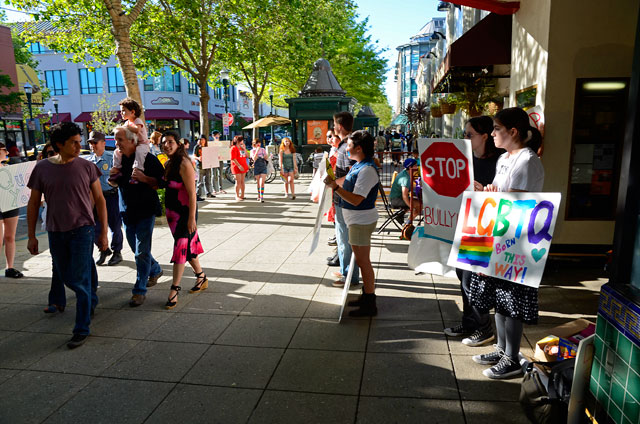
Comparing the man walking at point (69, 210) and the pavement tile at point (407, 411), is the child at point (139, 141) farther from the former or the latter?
the pavement tile at point (407, 411)

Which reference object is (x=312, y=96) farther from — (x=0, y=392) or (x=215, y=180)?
(x=0, y=392)

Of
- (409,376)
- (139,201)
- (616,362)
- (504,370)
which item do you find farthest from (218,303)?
(616,362)

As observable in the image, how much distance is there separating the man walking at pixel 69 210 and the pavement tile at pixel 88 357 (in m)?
0.11

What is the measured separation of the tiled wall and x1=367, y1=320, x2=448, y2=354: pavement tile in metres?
1.58

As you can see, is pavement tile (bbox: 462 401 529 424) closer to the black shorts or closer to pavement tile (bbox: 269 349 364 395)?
pavement tile (bbox: 269 349 364 395)

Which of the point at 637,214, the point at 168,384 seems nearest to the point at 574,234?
the point at 637,214

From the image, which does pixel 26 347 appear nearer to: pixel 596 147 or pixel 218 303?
pixel 218 303

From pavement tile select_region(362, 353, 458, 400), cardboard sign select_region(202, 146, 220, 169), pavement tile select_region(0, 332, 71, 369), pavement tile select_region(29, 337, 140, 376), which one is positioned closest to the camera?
pavement tile select_region(362, 353, 458, 400)

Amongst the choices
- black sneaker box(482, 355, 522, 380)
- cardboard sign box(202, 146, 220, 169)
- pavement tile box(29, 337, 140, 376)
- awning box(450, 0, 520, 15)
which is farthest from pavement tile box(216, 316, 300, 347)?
cardboard sign box(202, 146, 220, 169)

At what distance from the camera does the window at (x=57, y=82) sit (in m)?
48.2

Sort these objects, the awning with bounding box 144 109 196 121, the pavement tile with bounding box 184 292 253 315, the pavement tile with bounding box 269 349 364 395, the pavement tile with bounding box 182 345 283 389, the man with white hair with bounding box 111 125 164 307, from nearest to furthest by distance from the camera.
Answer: the pavement tile with bounding box 269 349 364 395, the pavement tile with bounding box 182 345 283 389, the pavement tile with bounding box 184 292 253 315, the man with white hair with bounding box 111 125 164 307, the awning with bounding box 144 109 196 121

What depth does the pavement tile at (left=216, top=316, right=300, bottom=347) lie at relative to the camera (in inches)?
170

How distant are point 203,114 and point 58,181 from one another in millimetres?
14262

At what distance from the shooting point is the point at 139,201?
5.29 meters
